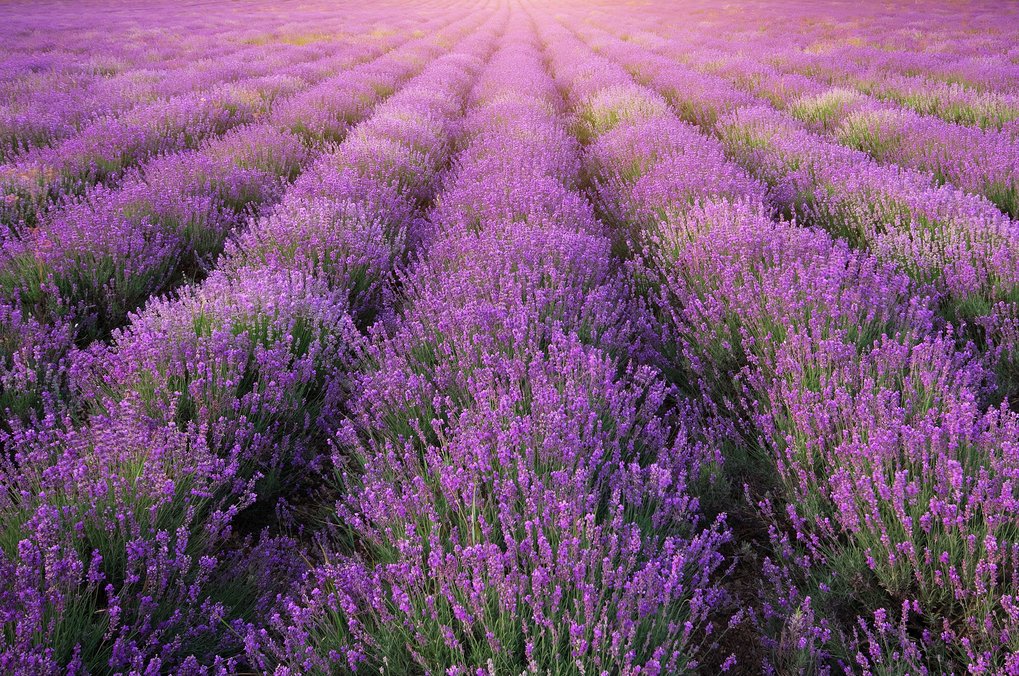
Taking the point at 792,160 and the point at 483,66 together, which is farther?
the point at 483,66

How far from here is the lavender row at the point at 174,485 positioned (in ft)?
4.41

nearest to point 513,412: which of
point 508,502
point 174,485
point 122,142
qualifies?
point 508,502

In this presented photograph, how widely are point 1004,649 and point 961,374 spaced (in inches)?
35.8

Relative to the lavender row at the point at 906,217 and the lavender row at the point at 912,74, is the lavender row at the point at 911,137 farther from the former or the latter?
the lavender row at the point at 912,74

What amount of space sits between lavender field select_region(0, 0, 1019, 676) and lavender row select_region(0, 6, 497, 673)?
0.01 metres

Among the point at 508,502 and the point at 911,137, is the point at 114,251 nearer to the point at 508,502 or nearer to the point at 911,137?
the point at 508,502

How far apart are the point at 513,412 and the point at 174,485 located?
95cm

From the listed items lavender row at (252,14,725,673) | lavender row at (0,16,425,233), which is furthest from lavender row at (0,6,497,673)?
lavender row at (0,16,425,233)

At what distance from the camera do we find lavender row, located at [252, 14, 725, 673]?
133cm

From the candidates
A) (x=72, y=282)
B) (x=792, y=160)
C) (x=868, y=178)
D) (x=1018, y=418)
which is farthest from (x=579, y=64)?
(x=1018, y=418)

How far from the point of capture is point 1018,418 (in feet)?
5.87

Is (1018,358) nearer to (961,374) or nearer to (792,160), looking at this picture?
(961,374)

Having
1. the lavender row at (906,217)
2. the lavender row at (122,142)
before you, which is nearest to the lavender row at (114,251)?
the lavender row at (122,142)

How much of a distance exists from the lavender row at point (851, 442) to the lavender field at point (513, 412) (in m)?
0.02
